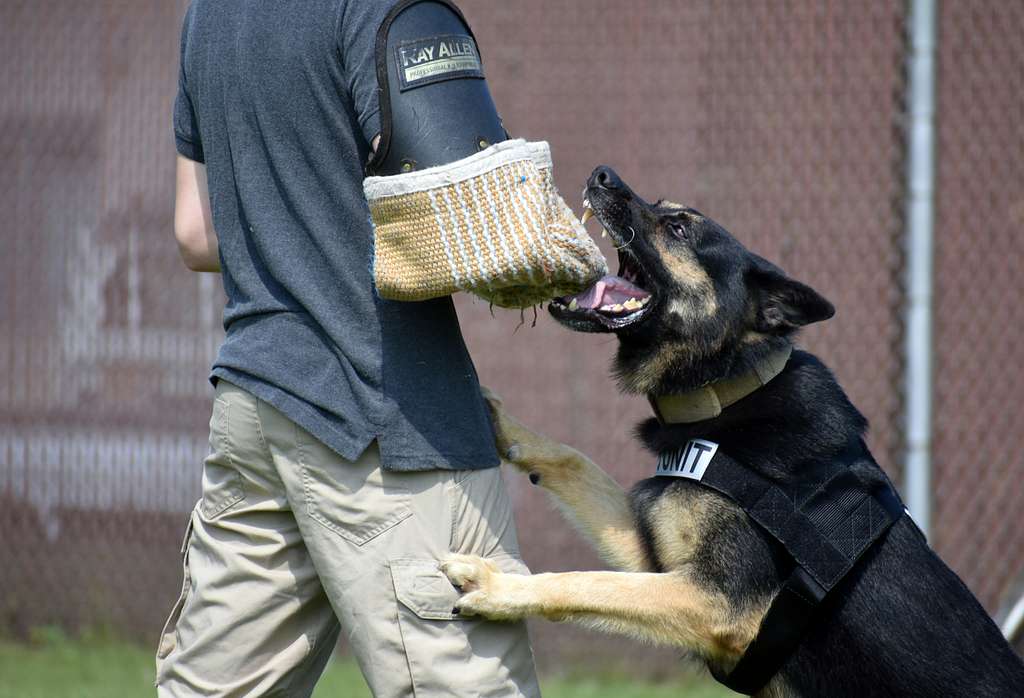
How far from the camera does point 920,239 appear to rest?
4.79 meters

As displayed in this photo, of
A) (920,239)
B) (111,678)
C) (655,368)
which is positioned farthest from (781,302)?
(111,678)

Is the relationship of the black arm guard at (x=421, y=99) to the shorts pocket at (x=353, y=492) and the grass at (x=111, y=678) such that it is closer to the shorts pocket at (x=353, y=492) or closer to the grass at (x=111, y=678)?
the shorts pocket at (x=353, y=492)

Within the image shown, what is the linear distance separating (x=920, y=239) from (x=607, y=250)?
132cm

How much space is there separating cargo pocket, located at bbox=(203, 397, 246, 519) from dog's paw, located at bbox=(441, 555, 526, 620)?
1.59 ft

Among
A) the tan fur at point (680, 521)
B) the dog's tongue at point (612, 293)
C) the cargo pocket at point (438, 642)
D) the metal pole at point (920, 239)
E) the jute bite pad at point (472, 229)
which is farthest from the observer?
the metal pole at point (920, 239)

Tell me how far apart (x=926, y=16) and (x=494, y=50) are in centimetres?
189

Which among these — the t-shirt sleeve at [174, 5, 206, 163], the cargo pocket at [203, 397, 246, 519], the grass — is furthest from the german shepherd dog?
the grass

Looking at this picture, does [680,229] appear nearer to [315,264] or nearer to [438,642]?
[315,264]

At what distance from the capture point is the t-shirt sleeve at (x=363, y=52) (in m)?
2.08

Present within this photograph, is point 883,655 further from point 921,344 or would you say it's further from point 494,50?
point 494,50

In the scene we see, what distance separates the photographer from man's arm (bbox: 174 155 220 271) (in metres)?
2.50

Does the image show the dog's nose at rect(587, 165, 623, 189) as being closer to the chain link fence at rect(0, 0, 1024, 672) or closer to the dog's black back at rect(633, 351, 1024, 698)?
the dog's black back at rect(633, 351, 1024, 698)

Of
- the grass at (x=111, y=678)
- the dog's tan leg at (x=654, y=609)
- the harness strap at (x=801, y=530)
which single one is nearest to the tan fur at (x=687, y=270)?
the harness strap at (x=801, y=530)

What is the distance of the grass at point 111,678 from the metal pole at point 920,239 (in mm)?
1419
